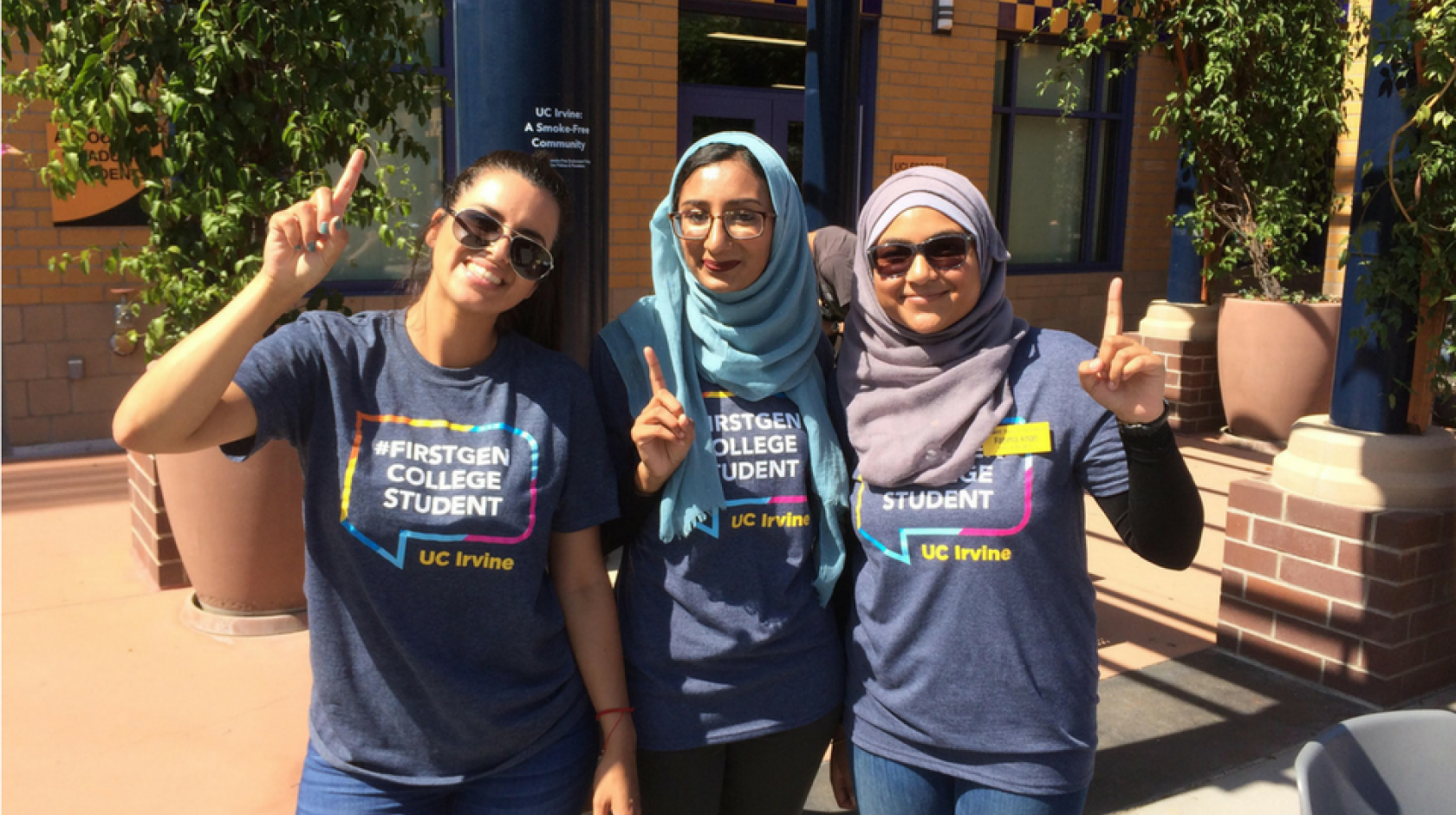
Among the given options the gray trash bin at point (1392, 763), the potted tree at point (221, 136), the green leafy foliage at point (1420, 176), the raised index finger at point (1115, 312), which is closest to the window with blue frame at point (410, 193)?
the potted tree at point (221, 136)

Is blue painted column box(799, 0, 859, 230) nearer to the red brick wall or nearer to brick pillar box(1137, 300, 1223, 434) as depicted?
the red brick wall

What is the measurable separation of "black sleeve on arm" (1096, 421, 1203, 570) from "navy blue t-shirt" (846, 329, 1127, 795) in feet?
0.14

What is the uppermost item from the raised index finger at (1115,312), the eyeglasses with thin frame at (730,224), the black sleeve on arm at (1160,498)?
the eyeglasses with thin frame at (730,224)

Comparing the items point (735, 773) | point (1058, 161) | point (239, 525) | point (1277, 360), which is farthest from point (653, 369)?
point (1058, 161)

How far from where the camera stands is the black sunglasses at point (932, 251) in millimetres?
1908

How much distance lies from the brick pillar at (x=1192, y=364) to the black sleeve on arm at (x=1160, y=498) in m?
6.81

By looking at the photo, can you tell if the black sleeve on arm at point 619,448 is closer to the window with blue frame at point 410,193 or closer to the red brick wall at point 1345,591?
the red brick wall at point 1345,591

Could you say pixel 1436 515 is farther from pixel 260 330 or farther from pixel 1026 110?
pixel 1026 110

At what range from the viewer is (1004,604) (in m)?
1.82

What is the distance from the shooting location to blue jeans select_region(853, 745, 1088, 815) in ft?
6.00

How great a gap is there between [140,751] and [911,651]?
251 cm

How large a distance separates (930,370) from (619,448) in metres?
0.57

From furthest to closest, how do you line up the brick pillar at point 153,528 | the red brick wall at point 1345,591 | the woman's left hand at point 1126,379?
1. the brick pillar at point 153,528
2. the red brick wall at point 1345,591
3. the woman's left hand at point 1126,379

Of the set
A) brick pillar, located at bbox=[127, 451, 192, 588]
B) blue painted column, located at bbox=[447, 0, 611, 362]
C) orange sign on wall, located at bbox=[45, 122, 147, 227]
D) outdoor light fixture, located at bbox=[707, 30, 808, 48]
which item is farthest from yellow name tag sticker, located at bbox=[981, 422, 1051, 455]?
outdoor light fixture, located at bbox=[707, 30, 808, 48]
